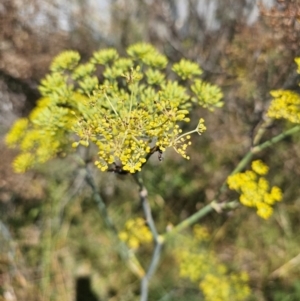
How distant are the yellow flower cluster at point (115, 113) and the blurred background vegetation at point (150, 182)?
1.67 m

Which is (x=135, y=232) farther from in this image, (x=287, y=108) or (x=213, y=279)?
(x=287, y=108)

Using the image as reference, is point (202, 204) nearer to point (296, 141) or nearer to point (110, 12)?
point (296, 141)

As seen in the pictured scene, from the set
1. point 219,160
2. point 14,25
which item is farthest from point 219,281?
point 14,25

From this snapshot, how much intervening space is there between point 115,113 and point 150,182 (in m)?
2.50

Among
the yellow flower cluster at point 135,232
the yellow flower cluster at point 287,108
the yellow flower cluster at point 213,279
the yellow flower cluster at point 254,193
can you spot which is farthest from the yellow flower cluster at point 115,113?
the yellow flower cluster at point 213,279

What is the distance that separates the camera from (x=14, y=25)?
153 inches

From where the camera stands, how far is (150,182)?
4094 mm

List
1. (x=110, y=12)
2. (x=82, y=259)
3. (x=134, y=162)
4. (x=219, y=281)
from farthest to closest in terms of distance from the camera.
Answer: (x=110, y=12) < (x=82, y=259) < (x=219, y=281) < (x=134, y=162)

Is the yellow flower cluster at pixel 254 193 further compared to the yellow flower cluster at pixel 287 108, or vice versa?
the yellow flower cluster at pixel 254 193

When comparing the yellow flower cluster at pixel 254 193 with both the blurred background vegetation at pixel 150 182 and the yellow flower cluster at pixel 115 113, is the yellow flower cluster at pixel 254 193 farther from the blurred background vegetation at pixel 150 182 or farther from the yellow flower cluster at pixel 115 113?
the blurred background vegetation at pixel 150 182

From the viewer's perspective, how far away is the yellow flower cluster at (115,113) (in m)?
1.59

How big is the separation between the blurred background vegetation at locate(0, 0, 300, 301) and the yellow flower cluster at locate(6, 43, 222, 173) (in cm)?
167

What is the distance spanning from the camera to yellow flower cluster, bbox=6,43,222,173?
1594mm

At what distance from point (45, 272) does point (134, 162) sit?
2592mm
